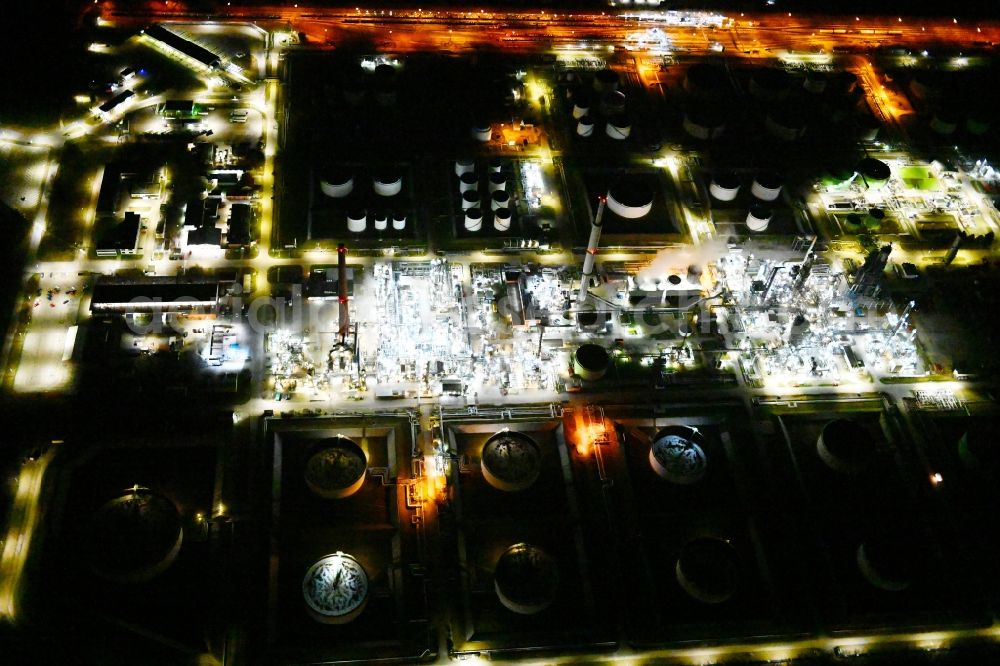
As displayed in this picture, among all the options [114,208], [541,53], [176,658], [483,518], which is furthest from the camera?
[541,53]

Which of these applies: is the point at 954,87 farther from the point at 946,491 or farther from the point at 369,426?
the point at 369,426

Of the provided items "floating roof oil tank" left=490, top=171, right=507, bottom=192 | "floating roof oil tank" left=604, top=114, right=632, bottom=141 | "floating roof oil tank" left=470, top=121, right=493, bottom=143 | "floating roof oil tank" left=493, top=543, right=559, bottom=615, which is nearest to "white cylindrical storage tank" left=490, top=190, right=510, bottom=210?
"floating roof oil tank" left=490, top=171, right=507, bottom=192

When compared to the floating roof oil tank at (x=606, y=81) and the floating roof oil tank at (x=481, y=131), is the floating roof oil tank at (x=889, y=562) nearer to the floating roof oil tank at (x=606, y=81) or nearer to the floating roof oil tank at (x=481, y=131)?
the floating roof oil tank at (x=481, y=131)

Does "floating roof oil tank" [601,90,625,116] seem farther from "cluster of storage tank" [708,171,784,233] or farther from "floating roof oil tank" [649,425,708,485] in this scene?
"floating roof oil tank" [649,425,708,485]

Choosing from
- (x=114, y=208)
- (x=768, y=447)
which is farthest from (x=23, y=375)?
(x=768, y=447)

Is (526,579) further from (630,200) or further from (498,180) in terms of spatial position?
(498,180)

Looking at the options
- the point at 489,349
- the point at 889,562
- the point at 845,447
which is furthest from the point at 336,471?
the point at 889,562

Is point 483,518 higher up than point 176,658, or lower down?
higher up
